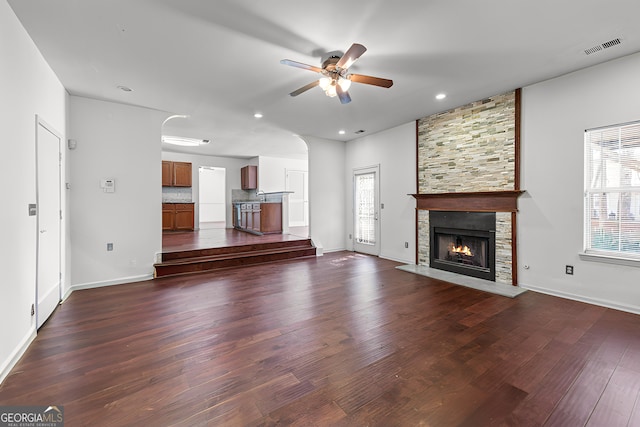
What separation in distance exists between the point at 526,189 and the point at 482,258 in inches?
50.8

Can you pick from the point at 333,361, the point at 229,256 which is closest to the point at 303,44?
the point at 333,361

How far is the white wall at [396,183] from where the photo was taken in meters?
5.68

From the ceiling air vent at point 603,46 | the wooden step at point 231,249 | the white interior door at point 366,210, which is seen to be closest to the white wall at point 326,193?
the white interior door at point 366,210

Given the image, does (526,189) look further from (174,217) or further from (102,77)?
(174,217)

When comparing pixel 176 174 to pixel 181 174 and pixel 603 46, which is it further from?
pixel 603 46

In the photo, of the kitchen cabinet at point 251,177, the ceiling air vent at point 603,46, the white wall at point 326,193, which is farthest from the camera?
the kitchen cabinet at point 251,177

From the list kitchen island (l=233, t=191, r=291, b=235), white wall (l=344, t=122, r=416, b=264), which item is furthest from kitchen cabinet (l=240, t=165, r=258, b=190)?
white wall (l=344, t=122, r=416, b=264)

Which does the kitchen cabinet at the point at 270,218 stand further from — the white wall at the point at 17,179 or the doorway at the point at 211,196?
the doorway at the point at 211,196

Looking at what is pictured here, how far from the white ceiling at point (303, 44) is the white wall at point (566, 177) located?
0.83 ft

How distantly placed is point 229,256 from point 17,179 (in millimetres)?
3547

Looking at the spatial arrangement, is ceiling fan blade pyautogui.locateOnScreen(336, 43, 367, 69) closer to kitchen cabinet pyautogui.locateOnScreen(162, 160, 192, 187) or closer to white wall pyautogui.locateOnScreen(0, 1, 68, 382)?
white wall pyautogui.locateOnScreen(0, 1, 68, 382)

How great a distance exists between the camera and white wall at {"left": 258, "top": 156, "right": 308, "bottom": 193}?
9.62 meters

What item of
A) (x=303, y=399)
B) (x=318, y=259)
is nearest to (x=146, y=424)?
(x=303, y=399)

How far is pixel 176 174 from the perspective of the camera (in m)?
8.93
